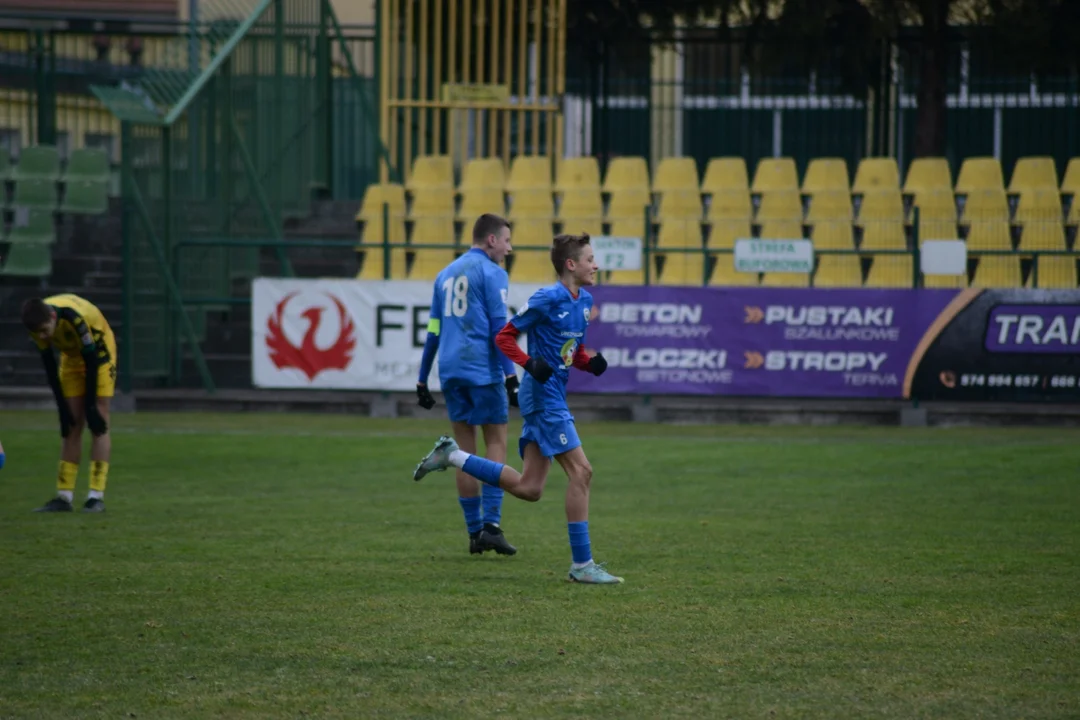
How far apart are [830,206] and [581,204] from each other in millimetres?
3695

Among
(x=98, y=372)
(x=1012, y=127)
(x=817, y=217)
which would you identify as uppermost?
(x=1012, y=127)

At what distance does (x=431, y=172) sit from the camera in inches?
945

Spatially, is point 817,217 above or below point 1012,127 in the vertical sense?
below

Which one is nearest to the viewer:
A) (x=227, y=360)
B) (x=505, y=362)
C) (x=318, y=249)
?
(x=505, y=362)

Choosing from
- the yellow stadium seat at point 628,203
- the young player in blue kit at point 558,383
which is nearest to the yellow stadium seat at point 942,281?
the yellow stadium seat at point 628,203

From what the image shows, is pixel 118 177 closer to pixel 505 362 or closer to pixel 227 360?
pixel 227 360

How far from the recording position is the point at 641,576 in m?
8.59

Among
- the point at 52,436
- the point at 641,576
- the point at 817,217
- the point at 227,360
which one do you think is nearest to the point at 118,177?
the point at 227,360

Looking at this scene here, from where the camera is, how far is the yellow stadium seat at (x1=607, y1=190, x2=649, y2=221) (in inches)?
895

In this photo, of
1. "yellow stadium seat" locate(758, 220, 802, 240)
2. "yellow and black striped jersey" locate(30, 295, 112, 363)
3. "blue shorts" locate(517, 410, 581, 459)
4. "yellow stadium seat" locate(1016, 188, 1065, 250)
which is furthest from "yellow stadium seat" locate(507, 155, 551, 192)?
"blue shorts" locate(517, 410, 581, 459)

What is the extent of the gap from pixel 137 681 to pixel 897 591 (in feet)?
13.2

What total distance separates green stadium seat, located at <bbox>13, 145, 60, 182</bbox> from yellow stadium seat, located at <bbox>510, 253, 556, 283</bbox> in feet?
26.0

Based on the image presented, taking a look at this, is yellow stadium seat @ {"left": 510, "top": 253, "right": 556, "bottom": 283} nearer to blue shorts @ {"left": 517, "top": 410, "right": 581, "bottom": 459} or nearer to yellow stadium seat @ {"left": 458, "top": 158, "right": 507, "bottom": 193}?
yellow stadium seat @ {"left": 458, "top": 158, "right": 507, "bottom": 193}

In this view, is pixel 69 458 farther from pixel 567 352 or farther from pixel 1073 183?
pixel 1073 183
